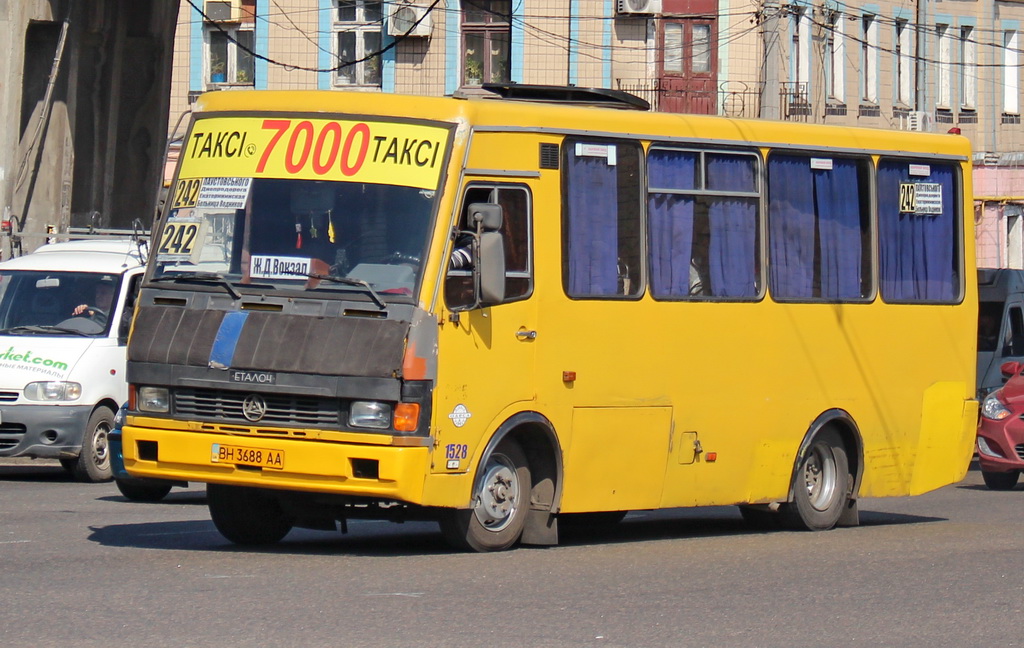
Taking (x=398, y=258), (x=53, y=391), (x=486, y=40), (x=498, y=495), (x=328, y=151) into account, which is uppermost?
(x=486, y=40)

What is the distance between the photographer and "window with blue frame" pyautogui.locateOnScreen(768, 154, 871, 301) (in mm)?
13539

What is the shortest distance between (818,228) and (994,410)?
695 centimetres

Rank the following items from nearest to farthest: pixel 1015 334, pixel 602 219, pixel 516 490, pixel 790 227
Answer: pixel 516 490, pixel 602 219, pixel 790 227, pixel 1015 334

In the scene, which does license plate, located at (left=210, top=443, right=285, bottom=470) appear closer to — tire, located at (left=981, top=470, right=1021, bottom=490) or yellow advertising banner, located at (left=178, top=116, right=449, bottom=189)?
yellow advertising banner, located at (left=178, top=116, right=449, bottom=189)

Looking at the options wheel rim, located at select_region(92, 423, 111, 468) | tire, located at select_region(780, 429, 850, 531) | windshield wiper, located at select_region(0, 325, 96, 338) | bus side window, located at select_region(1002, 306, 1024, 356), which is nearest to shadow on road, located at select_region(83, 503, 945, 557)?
tire, located at select_region(780, 429, 850, 531)

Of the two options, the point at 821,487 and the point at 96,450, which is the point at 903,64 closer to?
the point at 96,450

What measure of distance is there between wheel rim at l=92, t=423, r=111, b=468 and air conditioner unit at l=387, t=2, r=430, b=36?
918 inches

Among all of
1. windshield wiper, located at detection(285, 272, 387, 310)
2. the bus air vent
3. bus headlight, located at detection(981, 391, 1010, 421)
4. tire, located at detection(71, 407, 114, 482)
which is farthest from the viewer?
bus headlight, located at detection(981, 391, 1010, 421)

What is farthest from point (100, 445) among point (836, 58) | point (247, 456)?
point (836, 58)

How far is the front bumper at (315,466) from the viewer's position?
418 inches

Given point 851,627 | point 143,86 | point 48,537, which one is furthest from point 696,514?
point 143,86

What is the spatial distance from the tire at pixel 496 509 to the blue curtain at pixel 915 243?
4.03 m

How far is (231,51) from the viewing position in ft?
135

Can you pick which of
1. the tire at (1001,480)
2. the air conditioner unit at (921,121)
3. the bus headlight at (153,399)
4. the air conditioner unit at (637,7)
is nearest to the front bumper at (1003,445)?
the tire at (1001,480)
